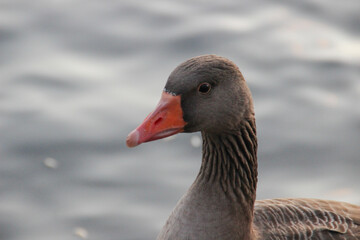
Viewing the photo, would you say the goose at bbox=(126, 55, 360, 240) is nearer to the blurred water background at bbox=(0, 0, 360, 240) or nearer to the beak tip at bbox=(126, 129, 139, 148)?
the beak tip at bbox=(126, 129, 139, 148)

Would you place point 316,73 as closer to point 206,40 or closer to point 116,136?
point 206,40

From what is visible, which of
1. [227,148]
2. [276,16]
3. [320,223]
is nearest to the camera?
[227,148]

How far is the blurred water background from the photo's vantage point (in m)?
6.41

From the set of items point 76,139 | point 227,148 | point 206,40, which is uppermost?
point 206,40

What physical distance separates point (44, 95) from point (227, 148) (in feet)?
11.3

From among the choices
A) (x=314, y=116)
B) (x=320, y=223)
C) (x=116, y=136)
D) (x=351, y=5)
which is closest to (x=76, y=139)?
(x=116, y=136)

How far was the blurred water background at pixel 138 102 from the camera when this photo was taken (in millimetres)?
6406

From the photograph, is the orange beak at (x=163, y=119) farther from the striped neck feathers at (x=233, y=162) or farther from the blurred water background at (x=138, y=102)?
the blurred water background at (x=138, y=102)

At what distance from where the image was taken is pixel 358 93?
7.53 metres

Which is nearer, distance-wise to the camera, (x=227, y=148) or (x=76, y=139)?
(x=227, y=148)

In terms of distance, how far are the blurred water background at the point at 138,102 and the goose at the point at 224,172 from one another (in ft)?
5.57

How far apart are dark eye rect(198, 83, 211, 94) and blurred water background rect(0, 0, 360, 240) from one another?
7.82 feet

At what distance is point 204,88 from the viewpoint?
4.07 meters

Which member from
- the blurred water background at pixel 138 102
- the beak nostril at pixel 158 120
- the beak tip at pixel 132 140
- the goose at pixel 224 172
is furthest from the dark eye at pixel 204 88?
the blurred water background at pixel 138 102
